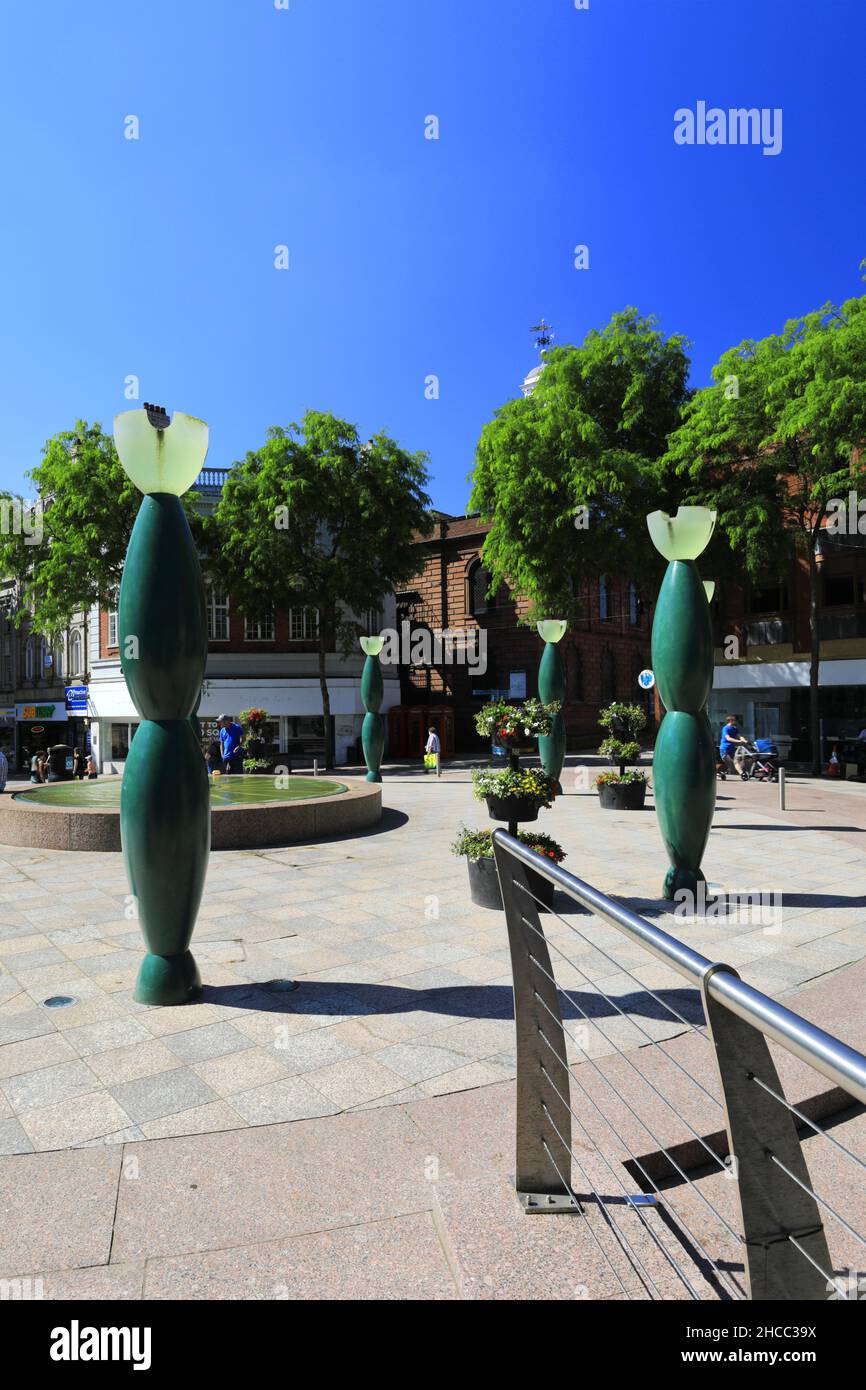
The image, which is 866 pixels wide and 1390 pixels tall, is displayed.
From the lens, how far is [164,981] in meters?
5.26

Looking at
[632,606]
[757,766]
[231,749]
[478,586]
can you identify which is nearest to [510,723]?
[231,749]

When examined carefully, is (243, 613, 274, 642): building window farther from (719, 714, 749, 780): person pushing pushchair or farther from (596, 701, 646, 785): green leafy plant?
(596, 701, 646, 785): green leafy plant

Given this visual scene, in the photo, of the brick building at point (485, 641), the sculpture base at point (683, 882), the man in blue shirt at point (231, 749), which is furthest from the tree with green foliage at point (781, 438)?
the sculpture base at point (683, 882)

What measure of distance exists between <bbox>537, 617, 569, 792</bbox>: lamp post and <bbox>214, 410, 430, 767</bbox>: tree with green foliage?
12.0 m

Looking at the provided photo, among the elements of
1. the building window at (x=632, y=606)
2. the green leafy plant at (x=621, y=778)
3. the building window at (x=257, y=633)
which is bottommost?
the green leafy plant at (x=621, y=778)

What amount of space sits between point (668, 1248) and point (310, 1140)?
1549 mm

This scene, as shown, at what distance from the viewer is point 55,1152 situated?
3.46 meters

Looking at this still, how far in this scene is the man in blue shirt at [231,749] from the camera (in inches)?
758

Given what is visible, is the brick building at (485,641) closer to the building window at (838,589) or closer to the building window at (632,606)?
the building window at (632,606)

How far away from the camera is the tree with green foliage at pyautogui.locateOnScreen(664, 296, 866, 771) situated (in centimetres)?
2084

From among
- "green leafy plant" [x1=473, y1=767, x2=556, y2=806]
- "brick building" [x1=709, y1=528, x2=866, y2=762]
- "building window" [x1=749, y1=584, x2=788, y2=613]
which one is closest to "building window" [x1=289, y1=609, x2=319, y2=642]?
"brick building" [x1=709, y1=528, x2=866, y2=762]

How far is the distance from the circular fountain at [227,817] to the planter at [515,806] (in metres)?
3.40

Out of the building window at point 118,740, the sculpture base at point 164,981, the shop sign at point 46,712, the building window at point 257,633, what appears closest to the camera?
the sculpture base at point 164,981
